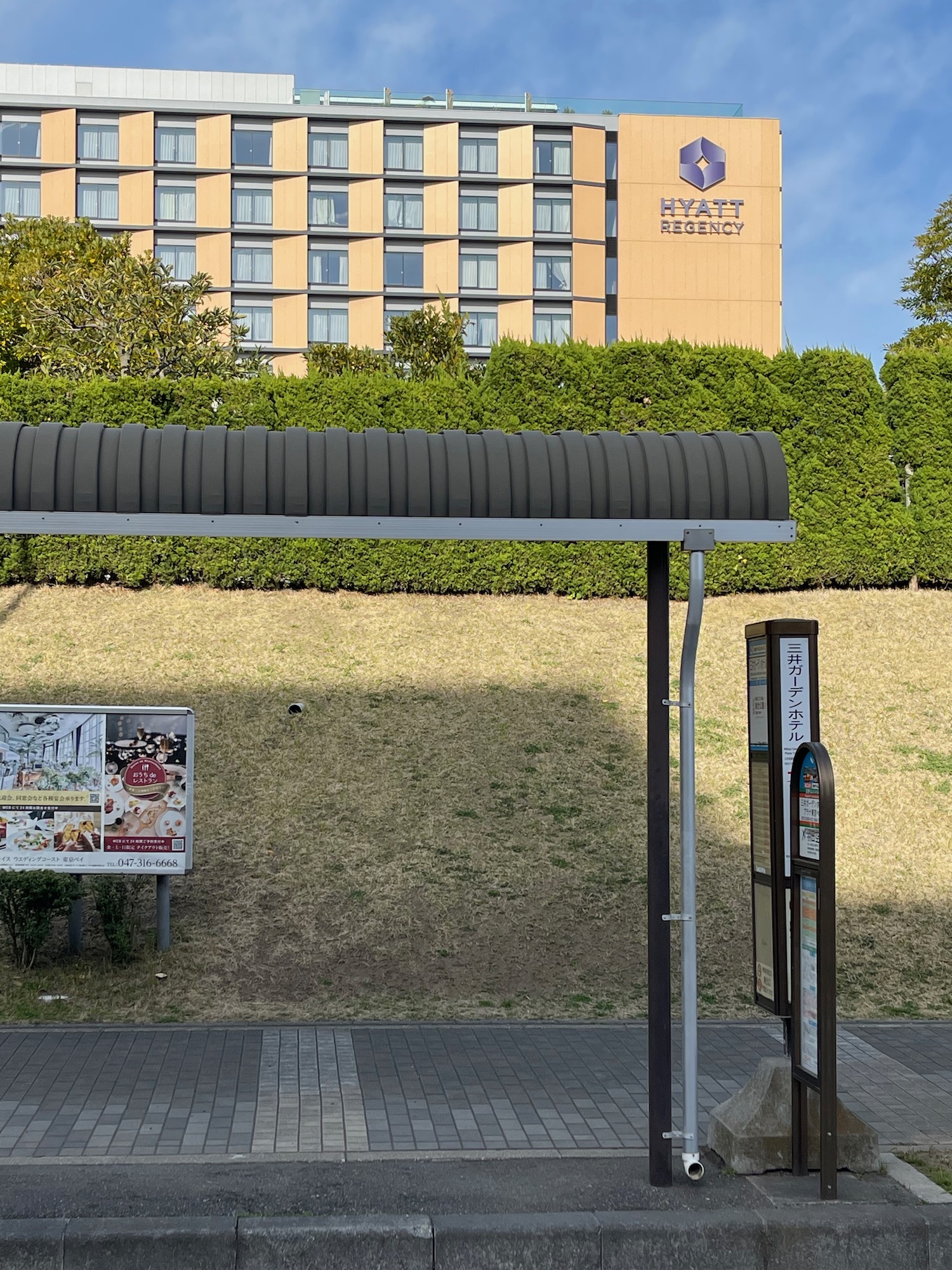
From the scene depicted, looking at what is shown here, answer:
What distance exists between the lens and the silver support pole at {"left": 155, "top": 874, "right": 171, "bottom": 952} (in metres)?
9.31

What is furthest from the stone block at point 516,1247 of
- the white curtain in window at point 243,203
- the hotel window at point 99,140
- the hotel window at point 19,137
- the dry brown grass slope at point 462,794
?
the hotel window at point 19,137

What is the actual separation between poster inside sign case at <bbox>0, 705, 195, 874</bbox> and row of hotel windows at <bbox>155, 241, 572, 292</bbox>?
5374 centimetres

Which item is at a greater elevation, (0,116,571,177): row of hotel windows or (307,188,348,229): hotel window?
Result: (0,116,571,177): row of hotel windows

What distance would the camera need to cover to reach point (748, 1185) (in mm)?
5434

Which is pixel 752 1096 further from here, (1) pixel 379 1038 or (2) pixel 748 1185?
(1) pixel 379 1038

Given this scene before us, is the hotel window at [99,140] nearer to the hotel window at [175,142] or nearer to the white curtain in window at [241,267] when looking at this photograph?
the hotel window at [175,142]

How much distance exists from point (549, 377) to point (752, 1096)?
46.5 feet

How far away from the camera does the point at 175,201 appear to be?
2379 inches

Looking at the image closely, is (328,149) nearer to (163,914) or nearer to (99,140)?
(99,140)

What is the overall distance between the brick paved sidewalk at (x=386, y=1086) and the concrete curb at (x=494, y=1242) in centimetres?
95

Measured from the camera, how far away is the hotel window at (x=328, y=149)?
5975 cm

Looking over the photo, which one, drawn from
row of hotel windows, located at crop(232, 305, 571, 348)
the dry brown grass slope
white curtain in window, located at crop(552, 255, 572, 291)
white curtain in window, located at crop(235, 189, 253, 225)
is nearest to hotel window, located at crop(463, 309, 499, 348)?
row of hotel windows, located at crop(232, 305, 571, 348)

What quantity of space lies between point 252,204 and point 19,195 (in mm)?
10874

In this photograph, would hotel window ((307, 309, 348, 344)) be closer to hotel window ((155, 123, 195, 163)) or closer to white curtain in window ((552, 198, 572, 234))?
hotel window ((155, 123, 195, 163))
